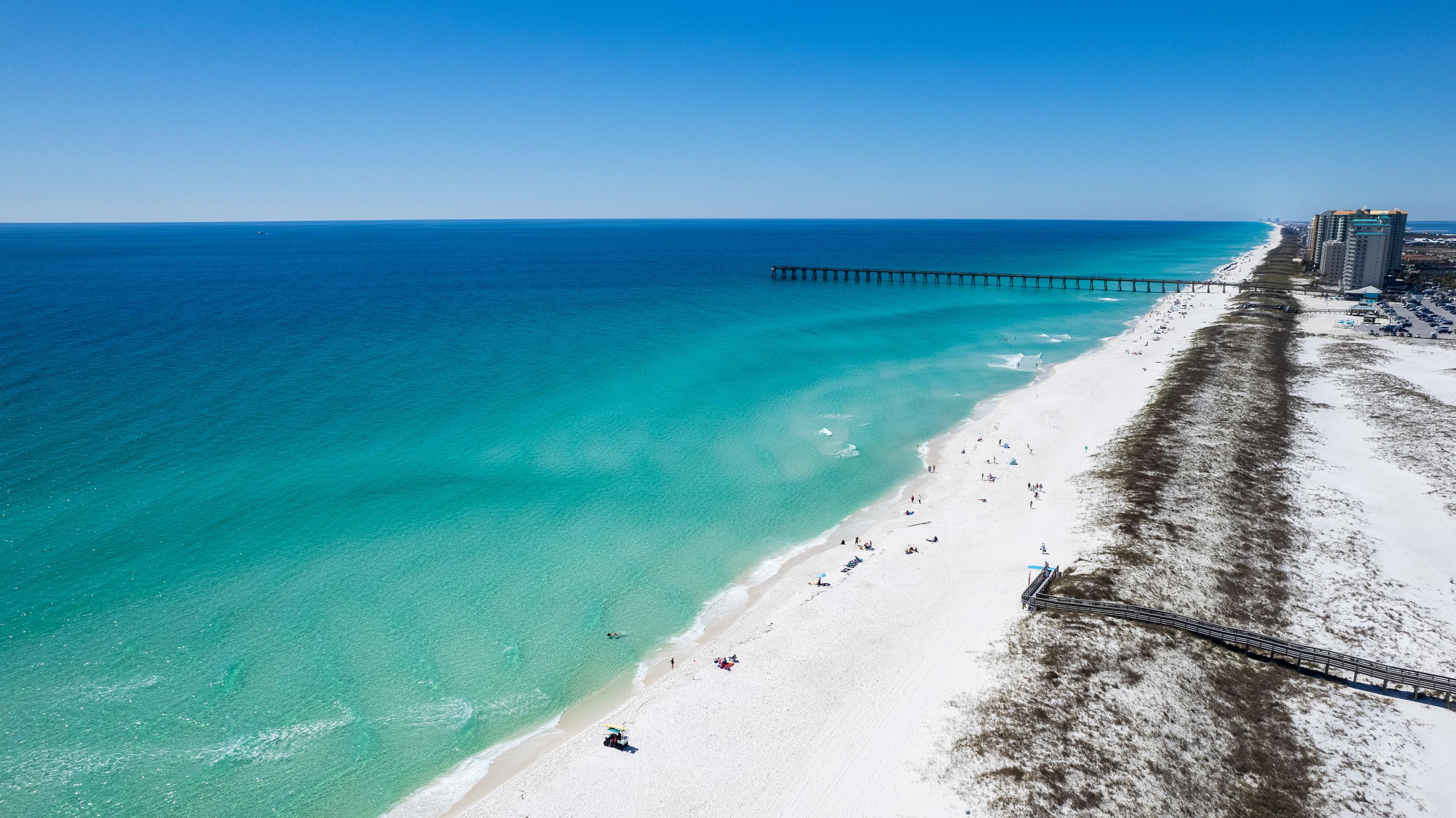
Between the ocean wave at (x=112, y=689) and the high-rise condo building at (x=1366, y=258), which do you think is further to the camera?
the high-rise condo building at (x=1366, y=258)

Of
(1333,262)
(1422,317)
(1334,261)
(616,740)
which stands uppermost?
(1334,261)

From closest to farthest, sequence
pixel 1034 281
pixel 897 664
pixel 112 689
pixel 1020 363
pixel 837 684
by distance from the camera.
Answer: pixel 112 689
pixel 837 684
pixel 897 664
pixel 1020 363
pixel 1034 281

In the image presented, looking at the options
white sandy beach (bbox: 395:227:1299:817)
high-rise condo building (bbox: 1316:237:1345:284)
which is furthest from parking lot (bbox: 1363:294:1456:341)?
white sandy beach (bbox: 395:227:1299:817)

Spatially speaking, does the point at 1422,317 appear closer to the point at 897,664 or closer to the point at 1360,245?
the point at 1360,245

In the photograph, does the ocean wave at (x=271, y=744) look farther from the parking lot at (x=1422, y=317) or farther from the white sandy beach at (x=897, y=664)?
the parking lot at (x=1422, y=317)

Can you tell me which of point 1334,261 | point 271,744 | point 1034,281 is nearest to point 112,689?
point 271,744

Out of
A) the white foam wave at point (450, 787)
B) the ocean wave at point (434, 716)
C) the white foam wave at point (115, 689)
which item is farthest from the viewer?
the white foam wave at point (115, 689)

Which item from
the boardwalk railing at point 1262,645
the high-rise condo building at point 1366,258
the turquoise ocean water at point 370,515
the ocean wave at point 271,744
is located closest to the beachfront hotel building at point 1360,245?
the high-rise condo building at point 1366,258
